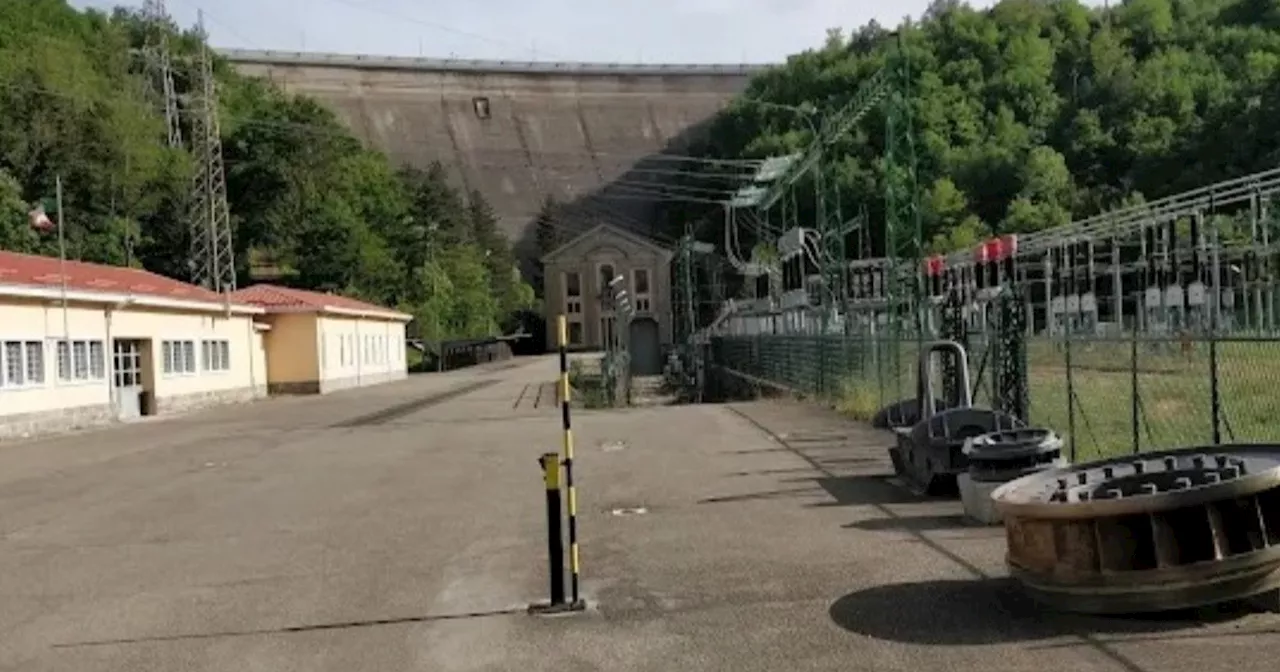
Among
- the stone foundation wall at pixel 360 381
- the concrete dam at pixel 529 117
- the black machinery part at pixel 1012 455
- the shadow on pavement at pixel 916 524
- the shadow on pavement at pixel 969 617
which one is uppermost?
the concrete dam at pixel 529 117

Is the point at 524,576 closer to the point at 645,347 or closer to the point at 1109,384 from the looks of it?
the point at 1109,384

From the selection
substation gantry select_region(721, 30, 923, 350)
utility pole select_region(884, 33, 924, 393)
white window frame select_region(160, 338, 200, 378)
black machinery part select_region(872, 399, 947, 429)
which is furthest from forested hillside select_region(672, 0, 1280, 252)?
black machinery part select_region(872, 399, 947, 429)

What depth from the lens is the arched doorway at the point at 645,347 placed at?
321 feet

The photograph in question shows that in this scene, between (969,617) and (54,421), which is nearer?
(969,617)

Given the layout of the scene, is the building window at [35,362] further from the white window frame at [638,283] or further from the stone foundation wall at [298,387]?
the white window frame at [638,283]

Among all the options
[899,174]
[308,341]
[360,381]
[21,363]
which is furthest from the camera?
[360,381]

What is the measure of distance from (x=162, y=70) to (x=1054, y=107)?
221 feet

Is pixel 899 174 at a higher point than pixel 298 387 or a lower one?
higher

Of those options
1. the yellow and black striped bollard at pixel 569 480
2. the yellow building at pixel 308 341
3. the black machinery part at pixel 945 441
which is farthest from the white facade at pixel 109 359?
the yellow and black striped bollard at pixel 569 480

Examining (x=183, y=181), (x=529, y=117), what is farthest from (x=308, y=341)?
(x=529, y=117)

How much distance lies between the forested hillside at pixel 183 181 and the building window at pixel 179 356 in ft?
81.6

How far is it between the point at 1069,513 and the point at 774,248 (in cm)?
5864

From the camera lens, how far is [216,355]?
46.3 m

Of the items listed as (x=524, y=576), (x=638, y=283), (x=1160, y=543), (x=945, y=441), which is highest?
(x=638, y=283)
